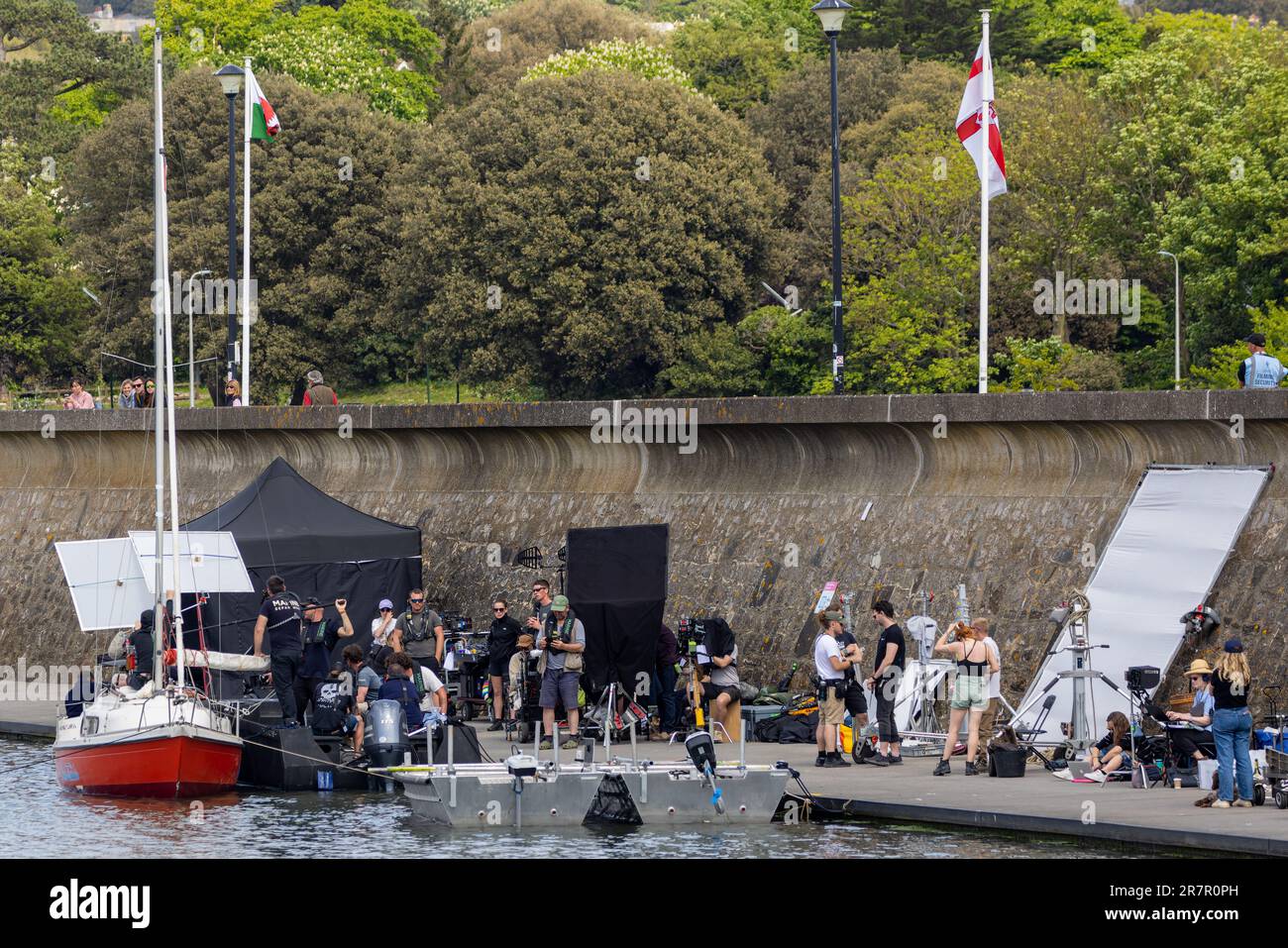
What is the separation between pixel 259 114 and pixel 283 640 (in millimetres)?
18136

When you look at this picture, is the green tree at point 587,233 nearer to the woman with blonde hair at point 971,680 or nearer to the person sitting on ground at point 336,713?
the person sitting on ground at point 336,713

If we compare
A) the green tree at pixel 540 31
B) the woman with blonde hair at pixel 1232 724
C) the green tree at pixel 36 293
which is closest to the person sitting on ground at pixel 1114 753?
the woman with blonde hair at pixel 1232 724

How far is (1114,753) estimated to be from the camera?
18.9m

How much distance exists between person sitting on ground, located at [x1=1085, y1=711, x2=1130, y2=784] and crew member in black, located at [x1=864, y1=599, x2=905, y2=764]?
275 centimetres

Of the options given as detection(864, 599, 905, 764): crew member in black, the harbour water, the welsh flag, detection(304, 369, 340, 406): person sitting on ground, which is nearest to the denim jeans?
the harbour water

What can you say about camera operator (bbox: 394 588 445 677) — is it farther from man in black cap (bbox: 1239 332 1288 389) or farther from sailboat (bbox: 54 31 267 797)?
man in black cap (bbox: 1239 332 1288 389)

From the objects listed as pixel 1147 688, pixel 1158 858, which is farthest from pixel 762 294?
pixel 1158 858

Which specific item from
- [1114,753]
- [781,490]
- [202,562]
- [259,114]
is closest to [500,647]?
[781,490]

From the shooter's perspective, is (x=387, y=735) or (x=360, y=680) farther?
(x=360, y=680)

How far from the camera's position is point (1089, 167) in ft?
166

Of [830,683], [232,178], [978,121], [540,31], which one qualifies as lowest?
[830,683]

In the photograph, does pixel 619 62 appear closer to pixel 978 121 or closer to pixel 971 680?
pixel 978 121

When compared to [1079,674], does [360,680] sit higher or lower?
lower

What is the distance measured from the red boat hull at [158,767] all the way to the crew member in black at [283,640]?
176cm
